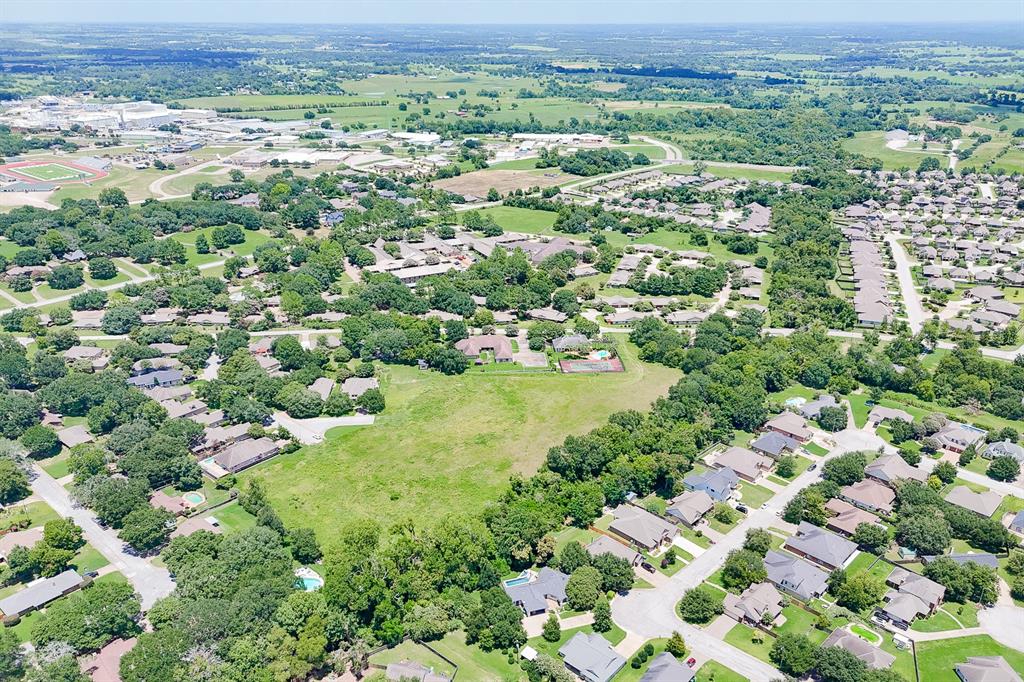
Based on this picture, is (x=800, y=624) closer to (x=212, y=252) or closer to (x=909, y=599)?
(x=909, y=599)

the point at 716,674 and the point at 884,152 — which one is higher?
the point at 884,152

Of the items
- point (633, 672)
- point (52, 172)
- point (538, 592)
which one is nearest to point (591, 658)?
point (633, 672)

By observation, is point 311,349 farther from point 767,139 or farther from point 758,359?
point 767,139

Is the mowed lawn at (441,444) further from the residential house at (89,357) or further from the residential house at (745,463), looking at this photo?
the residential house at (89,357)

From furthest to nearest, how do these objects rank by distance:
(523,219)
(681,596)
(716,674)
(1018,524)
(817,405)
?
(523,219)
(817,405)
(1018,524)
(681,596)
(716,674)

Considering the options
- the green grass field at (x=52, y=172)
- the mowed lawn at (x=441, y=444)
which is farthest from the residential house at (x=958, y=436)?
the green grass field at (x=52, y=172)

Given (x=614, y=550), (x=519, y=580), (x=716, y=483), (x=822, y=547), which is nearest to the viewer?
(x=519, y=580)

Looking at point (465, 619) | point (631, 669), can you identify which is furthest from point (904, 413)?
point (465, 619)
